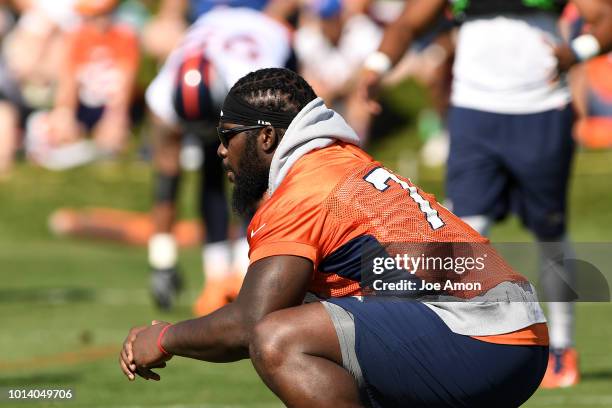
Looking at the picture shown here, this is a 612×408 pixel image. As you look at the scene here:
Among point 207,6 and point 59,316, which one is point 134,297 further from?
point 207,6

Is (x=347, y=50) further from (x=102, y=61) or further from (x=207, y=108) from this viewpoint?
(x=207, y=108)

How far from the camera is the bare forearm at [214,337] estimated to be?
4555 mm

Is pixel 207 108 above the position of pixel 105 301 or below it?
above

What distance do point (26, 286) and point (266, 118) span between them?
809 centimetres

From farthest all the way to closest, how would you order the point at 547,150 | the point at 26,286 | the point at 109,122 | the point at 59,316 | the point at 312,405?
the point at 109,122 → the point at 26,286 → the point at 59,316 → the point at 547,150 → the point at 312,405

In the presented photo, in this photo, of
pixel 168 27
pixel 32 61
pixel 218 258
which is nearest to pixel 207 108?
pixel 218 258

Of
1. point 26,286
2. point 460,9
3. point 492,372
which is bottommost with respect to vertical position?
point 26,286

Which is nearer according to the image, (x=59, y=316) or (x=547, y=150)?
(x=547, y=150)

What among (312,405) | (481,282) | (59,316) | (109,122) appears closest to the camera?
(312,405)

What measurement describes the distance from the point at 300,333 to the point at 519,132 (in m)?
3.26

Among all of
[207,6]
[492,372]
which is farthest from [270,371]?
[207,6]

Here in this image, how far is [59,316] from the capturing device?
33.8 feet

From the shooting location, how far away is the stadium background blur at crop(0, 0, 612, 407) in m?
7.12

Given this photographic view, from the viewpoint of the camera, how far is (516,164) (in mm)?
7426
